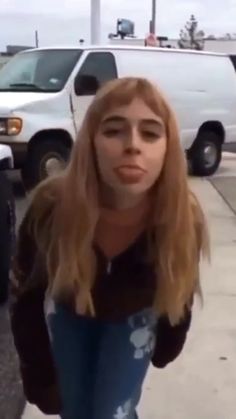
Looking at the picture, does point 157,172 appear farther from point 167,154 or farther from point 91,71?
point 91,71

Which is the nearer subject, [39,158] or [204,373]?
[204,373]

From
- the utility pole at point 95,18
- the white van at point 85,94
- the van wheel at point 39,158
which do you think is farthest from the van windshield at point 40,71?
the utility pole at point 95,18

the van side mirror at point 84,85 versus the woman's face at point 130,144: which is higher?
the woman's face at point 130,144

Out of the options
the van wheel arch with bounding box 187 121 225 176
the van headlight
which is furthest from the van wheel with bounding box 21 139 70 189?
the van wheel arch with bounding box 187 121 225 176

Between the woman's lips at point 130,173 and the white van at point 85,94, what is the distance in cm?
729

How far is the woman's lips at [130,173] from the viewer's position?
2.33m

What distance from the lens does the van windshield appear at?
11.2 metres

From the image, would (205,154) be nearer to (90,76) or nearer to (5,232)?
(90,76)

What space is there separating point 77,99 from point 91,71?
1.85ft

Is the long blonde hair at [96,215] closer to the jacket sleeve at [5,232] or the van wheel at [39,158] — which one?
the jacket sleeve at [5,232]

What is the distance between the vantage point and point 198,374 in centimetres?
444

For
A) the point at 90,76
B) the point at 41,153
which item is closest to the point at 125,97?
the point at 41,153

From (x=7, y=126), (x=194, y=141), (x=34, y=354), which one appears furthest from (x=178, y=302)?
(x=194, y=141)

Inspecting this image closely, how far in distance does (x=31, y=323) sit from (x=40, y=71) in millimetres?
9233
